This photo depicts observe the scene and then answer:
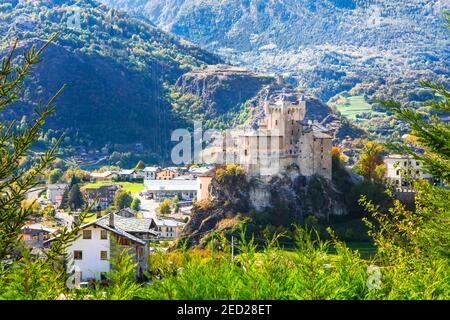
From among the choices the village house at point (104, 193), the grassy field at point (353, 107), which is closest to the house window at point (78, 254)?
the village house at point (104, 193)

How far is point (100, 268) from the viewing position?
27.0 metres

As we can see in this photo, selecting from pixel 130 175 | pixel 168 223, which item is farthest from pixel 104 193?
pixel 130 175

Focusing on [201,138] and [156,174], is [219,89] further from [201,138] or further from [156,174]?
[156,174]

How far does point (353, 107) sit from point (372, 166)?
10055cm

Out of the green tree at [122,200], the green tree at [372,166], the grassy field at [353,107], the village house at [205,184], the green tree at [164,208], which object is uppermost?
the grassy field at [353,107]

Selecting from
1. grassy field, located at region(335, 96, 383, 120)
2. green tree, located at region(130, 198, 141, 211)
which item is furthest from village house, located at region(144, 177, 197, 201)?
grassy field, located at region(335, 96, 383, 120)

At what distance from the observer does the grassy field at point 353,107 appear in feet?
501

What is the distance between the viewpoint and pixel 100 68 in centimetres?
14862

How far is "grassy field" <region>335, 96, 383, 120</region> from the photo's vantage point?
152750 mm

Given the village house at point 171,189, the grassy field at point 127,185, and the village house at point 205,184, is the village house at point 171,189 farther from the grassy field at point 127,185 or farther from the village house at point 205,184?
the village house at point 205,184

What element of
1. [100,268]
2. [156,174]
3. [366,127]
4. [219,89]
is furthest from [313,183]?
[219,89]

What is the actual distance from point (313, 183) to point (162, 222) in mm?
12397

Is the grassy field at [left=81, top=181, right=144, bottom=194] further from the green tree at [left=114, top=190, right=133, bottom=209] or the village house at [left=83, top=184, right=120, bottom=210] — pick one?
the green tree at [left=114, top=190, right=133, bottom=209]

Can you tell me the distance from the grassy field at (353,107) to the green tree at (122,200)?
253 feet
